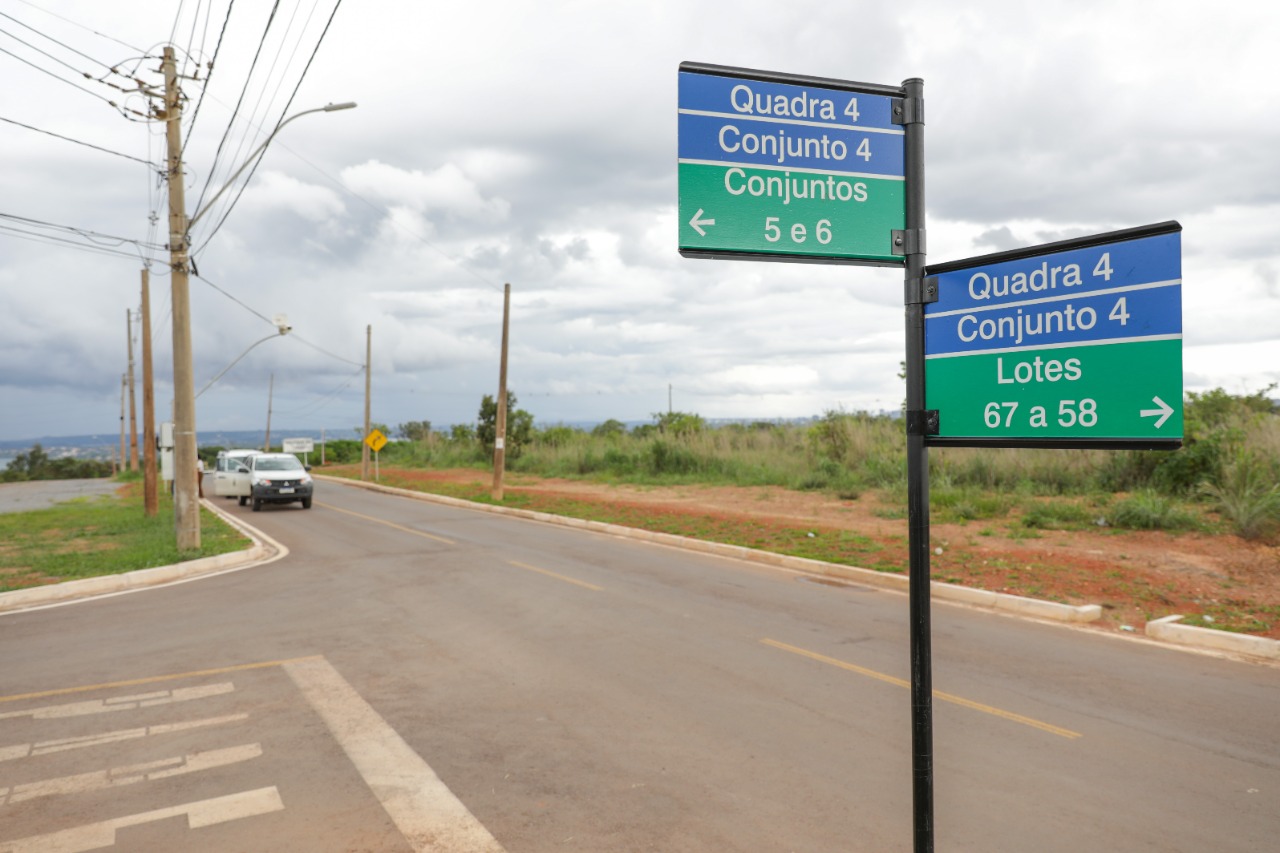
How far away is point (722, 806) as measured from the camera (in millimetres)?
4637

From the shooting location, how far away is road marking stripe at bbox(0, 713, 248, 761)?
5.60 metres

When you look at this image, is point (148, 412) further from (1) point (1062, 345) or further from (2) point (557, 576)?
(1) point (1062, 345)

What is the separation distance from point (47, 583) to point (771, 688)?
11.0 meters

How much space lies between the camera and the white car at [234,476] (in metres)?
28.4

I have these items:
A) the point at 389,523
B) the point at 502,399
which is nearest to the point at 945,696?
the point at 389,523

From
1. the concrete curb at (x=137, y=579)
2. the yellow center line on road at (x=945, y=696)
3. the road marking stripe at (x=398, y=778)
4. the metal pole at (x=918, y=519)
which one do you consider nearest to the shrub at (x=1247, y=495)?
the yellow center line on road at (x=945, y=696)

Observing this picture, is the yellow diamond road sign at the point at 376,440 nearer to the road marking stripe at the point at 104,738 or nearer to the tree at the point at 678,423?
the tree at the point at 678,423

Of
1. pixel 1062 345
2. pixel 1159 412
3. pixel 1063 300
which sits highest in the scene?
pixel 1063 300

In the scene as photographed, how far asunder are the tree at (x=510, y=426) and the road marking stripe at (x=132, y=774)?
37810 mm

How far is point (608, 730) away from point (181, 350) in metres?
13.5

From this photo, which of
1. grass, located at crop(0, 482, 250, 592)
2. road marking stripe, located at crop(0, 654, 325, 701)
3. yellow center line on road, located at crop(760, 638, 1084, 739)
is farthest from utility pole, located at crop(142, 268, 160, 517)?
yellow center line on road, located at crop(760, 638, 1084, 739)

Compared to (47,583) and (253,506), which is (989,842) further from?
(253,506)

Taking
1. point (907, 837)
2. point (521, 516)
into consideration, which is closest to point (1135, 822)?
point (907, 837)

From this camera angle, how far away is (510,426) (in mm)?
43688
